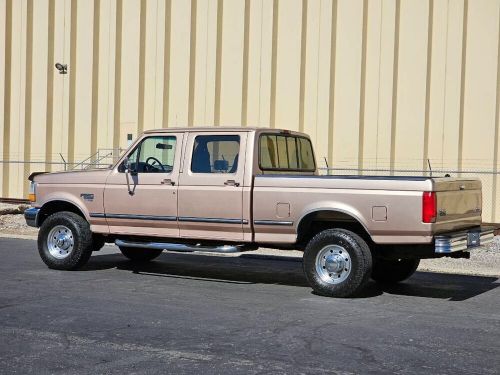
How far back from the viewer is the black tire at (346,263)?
31.2ft

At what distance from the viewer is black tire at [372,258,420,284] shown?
36.3ft

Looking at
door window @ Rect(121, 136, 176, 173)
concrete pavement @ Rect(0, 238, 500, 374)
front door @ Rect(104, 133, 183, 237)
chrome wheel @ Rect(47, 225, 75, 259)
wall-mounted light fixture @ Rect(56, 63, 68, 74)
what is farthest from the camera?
wall-mounted light fixture @ Rect(56, 63, 68, 74)

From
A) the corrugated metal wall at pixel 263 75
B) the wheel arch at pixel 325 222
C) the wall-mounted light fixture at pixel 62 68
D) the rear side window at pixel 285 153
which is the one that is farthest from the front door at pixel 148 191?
the wall-mounted light fixture at pixel 62 68

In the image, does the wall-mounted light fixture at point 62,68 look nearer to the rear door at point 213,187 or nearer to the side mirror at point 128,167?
the side mirror at point 128,167

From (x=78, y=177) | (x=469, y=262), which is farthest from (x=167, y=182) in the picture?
(x=469, y=262)

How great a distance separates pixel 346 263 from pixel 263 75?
468 inches

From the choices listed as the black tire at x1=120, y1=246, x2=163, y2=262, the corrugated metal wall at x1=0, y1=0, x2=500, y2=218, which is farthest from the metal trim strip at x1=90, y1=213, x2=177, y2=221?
the corrugated metal wall at x1=0, y1=0, x2=500, y2=218

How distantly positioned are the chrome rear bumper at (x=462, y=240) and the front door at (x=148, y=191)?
12.1 feet

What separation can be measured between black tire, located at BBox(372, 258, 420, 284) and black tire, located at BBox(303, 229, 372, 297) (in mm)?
1413

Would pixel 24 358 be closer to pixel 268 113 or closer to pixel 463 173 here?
pixel 463 173

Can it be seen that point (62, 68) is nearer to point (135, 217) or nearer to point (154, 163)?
point (154, 163)

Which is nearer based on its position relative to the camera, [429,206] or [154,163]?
[429,206]

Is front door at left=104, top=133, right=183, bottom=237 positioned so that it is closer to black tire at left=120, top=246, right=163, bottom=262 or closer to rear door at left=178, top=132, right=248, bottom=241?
rear door at left=178, top=132, right=248, bottom=241

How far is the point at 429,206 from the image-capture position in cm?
913
